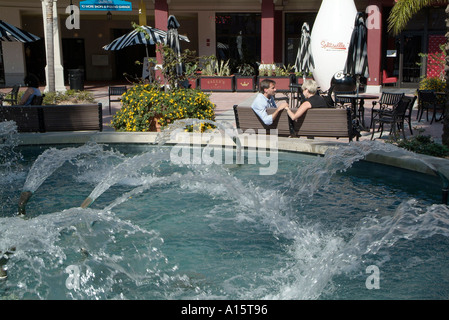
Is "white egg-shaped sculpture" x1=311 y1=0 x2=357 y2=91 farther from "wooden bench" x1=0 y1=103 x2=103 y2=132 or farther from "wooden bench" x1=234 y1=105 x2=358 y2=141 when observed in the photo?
"wooden bench" x1=0 y1=103 x2=103 y2=132

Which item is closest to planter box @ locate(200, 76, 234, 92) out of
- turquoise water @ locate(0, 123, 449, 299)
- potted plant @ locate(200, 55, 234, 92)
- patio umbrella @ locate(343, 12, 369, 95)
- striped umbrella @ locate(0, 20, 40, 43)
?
potted plant @ locate(200, 55, 234, 92)

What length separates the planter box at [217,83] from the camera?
75.4 ft

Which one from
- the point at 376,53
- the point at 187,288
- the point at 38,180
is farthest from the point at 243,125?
the point at 376,53

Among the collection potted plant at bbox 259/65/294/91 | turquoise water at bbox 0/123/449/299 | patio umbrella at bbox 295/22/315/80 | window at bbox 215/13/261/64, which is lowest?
turquoise water at bbox 0/123/449/299

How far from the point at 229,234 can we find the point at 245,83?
58.2 ft

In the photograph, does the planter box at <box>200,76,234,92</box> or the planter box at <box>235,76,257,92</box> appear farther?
the planter box at <box>200,76,234,92</box>

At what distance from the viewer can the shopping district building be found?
75.5ft

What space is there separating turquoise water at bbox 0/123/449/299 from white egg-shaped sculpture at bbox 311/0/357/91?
9.34 metres

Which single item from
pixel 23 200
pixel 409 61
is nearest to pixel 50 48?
pixel 23 200

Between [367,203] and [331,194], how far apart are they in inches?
21.5

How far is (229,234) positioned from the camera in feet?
18.7

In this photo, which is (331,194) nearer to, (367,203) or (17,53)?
Answer: (367,203)
